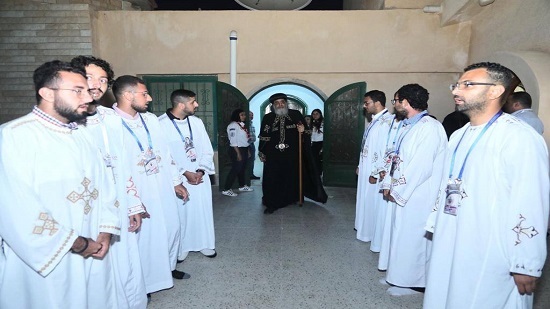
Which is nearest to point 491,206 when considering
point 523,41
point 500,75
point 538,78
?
point 500,75

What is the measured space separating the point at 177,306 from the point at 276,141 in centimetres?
326

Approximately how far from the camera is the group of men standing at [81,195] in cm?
174

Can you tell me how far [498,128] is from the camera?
1.95m

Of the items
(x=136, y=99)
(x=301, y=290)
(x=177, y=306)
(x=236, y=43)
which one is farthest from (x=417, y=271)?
(x=236, y=43)

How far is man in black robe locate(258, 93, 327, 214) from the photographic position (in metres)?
5.62

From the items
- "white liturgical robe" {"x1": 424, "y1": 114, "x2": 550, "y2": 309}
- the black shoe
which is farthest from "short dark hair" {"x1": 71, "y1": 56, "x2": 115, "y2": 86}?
"white liturgical robe" {"x1": 424, "y1": 114, "x2": 550, "y2": 309}

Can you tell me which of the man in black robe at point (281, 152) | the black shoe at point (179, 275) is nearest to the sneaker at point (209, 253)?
the black shoe at point (179, 275)

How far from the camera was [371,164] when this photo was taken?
438 centimetres

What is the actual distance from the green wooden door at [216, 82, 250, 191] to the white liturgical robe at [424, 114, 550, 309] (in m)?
5.21

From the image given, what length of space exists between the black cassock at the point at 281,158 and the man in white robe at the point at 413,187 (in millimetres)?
2583

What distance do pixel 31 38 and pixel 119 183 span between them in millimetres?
6464

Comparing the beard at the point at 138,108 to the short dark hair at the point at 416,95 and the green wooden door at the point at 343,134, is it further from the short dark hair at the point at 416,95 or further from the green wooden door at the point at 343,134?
the green wooden door at the point at 343,134

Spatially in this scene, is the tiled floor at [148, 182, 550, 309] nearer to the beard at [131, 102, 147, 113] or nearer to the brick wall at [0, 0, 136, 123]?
the beard at [131, 102, 147, 113]

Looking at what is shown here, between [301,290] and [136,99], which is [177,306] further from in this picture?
[136,99]
